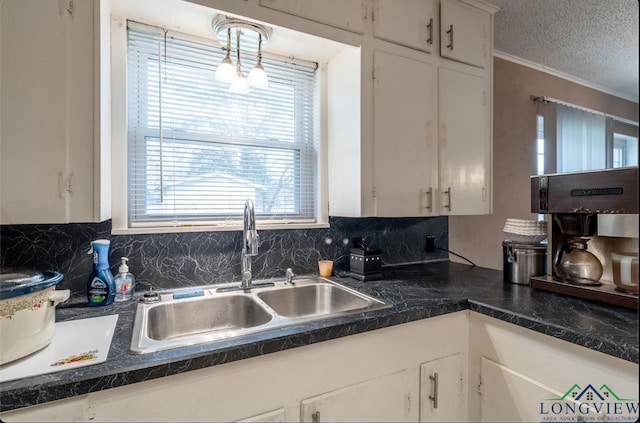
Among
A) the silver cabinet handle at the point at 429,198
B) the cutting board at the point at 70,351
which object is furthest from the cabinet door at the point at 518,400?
the cutting board at the point at 70,351

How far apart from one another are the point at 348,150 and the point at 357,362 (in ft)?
3.22

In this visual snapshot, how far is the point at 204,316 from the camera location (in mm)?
1332

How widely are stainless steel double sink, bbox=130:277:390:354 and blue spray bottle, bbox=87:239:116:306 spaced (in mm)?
133

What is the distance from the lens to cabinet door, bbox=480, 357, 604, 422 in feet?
3.31

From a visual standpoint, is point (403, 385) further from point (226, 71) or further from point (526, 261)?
point (226, 71)

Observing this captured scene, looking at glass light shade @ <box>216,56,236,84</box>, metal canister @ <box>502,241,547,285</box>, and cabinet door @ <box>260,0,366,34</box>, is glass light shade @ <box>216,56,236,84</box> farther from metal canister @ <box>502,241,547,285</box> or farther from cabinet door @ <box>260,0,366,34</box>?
metal canister @ <box>502,241,547,285</box>

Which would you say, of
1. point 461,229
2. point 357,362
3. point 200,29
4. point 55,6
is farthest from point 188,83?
point 461,229

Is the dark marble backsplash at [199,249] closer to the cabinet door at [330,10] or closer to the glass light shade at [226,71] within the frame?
the glass light shade at [226,71]

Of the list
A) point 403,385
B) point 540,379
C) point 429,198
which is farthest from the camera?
point 429,198

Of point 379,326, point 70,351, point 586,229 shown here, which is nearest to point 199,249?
point 70,351

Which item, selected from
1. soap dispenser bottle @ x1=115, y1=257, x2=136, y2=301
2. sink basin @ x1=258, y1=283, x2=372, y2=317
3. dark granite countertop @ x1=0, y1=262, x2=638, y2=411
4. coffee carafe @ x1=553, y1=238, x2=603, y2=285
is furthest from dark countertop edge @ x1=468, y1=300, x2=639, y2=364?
soap dispenser bottle @ x1=115, y1=257, x2=136, y2=301

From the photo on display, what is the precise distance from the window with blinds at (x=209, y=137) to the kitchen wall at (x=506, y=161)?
124 cm

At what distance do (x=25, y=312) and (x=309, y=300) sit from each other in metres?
1.04

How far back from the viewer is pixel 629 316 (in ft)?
3.47
